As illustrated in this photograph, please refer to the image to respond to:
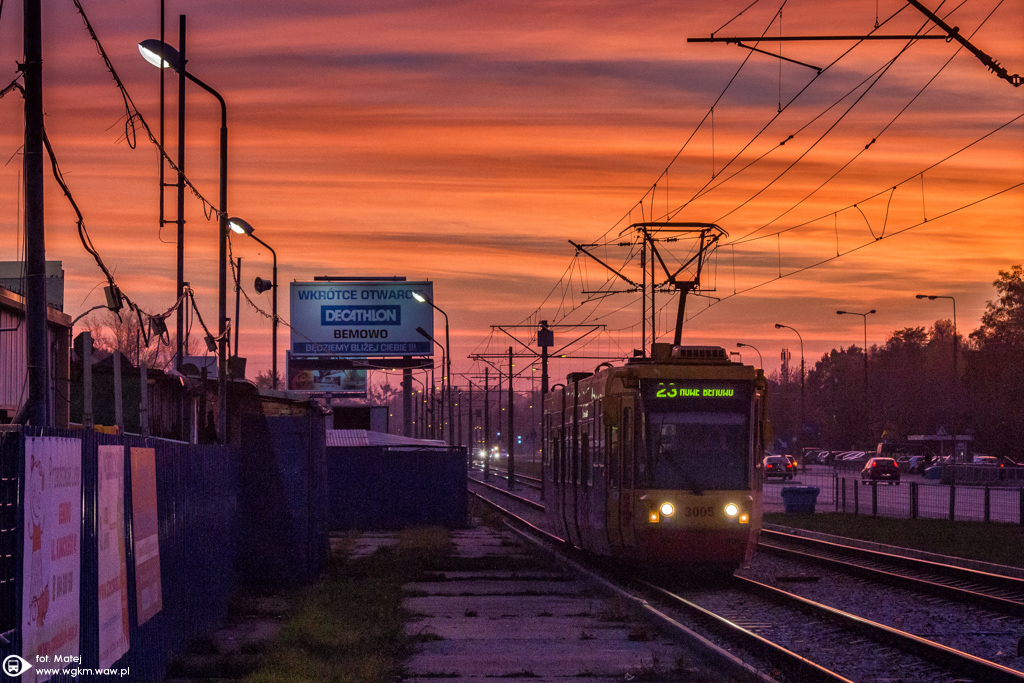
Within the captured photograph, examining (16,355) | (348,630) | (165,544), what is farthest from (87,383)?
(16,355)

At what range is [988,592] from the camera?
18844mm

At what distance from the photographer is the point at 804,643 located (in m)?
Answer: 14.2

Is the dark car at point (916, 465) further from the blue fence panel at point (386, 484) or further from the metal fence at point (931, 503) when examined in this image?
the blue fence panel at point (386, 484)

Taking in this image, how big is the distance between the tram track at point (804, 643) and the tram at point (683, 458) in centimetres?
85

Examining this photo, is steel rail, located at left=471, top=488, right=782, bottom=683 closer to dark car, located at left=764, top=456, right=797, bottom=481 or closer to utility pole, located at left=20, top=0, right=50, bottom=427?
utility pole, located at left=20, top=0, right=50, bottom=427

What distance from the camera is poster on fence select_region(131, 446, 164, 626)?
10594 mm

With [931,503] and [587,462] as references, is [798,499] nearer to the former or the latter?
[931,503]

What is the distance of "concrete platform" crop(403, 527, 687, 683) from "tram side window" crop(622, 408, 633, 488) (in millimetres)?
1863

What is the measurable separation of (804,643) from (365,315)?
50078mm

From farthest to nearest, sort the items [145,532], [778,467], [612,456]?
[778,467]
[612,456]
[145,532]

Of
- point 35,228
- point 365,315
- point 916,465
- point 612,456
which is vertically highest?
point 365,315

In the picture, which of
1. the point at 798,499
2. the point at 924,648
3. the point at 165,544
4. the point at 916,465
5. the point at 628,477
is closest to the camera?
the point at 165,544

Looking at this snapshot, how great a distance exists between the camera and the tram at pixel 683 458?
18.5 meters

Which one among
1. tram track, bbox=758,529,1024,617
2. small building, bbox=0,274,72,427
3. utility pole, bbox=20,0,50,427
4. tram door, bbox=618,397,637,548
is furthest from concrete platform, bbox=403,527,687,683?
small building, bbox=0,274,72,427
